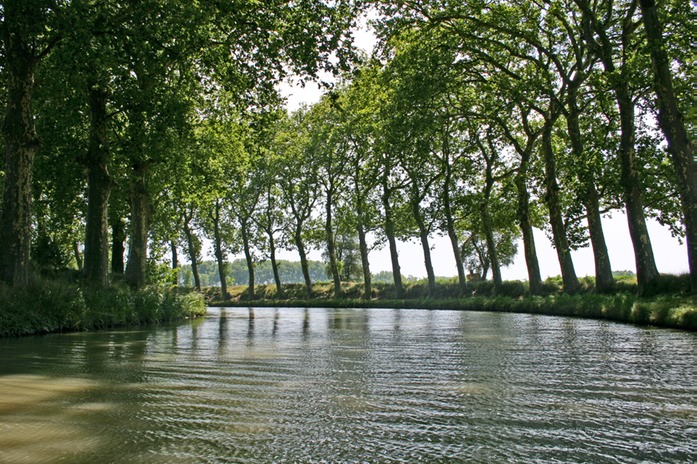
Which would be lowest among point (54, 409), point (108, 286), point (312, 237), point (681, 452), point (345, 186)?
point (681, 452)

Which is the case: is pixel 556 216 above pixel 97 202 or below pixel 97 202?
below

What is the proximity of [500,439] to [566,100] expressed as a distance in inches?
865

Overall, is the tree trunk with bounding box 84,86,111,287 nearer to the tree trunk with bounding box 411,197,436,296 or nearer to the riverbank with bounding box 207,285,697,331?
the riverbank with bounding box 207,285,697,331

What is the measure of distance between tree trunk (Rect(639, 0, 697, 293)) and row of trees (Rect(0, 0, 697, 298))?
5 cm

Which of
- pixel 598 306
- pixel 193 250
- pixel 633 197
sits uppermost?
pixel 193 250

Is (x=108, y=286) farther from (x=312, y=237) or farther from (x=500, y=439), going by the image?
(x=312, y=237)

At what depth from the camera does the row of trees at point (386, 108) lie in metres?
14.8

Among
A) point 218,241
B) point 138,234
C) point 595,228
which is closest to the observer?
point 595,228

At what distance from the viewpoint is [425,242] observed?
38.8 m

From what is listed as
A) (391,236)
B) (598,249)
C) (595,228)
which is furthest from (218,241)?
(598,249)

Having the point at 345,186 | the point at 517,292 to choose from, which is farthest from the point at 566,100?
the point at 345,186

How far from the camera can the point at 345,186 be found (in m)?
46.4

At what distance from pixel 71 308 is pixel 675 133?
17230 millimetres

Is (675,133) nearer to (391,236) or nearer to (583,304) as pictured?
(583,304)
